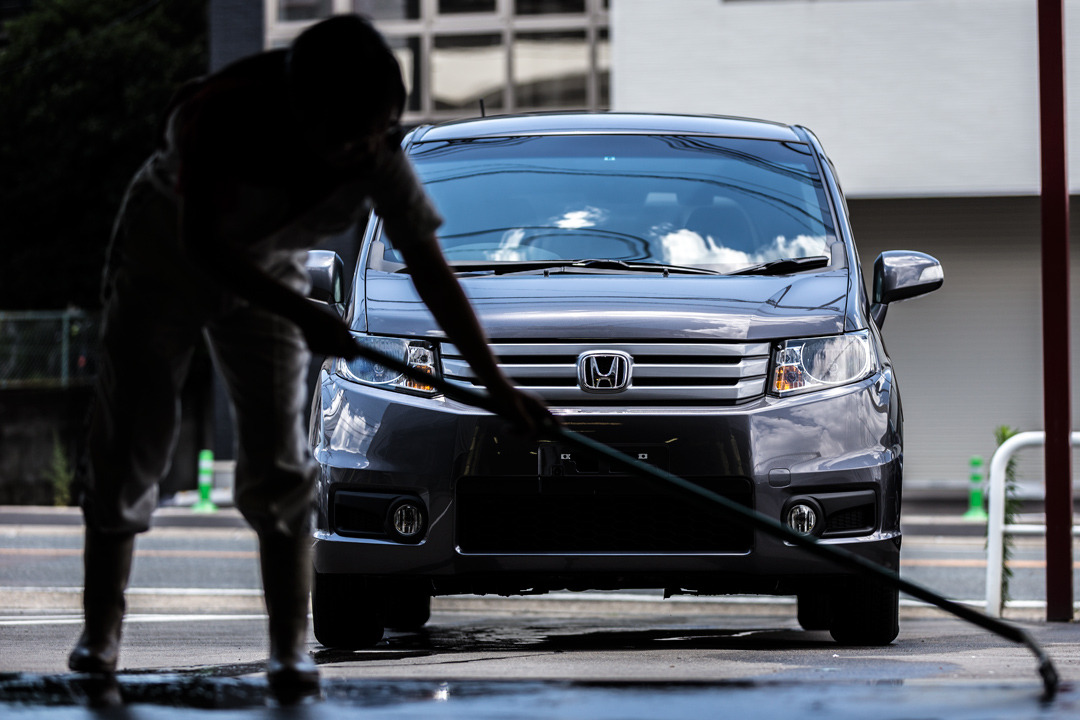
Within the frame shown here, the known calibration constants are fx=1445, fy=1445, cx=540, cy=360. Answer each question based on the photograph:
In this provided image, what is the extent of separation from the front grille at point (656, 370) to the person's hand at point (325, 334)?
1.69 m

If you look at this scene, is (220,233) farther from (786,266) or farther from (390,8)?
(390,8)

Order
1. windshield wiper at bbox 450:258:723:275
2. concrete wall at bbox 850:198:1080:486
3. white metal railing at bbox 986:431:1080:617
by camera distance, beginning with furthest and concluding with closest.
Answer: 1. concrete wall at bbox 850:198:1080:486
2. white metal railing at bbox 986:431:1080:617
3. windshield wiper at bbox 450:258:723:275

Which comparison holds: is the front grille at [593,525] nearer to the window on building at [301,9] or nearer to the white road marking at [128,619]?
the white road marking at [128,619]

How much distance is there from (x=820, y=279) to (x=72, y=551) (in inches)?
395

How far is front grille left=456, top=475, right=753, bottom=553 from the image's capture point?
4535 mm

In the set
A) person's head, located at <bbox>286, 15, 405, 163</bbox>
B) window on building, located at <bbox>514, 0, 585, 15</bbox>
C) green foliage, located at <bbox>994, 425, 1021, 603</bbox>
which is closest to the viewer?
person's head, located at <bbox>286, 15, 405, 163</bbox>

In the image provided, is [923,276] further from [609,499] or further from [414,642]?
[414,642]

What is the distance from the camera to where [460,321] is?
3197 millimetres

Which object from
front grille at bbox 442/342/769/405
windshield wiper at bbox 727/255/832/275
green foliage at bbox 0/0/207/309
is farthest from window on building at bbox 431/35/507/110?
front grille at bbox 442/342/769/405

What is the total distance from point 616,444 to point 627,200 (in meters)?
1.36

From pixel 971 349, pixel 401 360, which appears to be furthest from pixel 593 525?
pixel 971 349

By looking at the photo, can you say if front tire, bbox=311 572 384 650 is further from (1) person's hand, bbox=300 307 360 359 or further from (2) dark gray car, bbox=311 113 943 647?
(1) person's hand, bbox=300 307 360 359

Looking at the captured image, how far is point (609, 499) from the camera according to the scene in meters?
4.54

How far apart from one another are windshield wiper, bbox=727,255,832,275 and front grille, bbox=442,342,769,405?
1.80 ft
